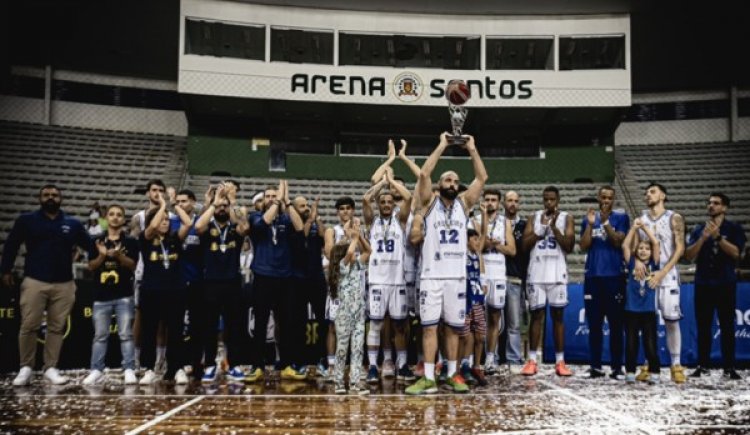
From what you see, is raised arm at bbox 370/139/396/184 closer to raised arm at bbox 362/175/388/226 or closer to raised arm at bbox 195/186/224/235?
raised arm at bbox 362/175/388/226

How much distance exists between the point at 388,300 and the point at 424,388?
58.0 inches

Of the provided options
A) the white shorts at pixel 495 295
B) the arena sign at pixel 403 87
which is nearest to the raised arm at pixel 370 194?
the white shorts at pixel 495 295

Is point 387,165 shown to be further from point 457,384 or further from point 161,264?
point 161,264

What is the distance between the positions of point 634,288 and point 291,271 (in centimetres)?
395

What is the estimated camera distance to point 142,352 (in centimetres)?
725

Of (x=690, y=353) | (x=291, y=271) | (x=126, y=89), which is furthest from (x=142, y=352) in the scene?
(x=126, y=89)

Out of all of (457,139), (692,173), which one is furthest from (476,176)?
(692,173)

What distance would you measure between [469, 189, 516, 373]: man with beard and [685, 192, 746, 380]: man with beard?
2.18m

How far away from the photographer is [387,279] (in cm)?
755

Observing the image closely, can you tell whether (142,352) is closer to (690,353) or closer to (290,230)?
(290,230)

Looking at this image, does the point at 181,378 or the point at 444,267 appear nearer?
the point at 444,267

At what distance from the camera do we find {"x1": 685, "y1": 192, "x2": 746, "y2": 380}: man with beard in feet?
25.3

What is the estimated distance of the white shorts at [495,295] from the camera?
7973 mm

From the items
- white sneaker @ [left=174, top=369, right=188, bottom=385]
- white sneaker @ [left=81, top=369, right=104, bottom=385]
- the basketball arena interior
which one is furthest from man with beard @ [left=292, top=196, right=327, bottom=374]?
the basketball arena interior
